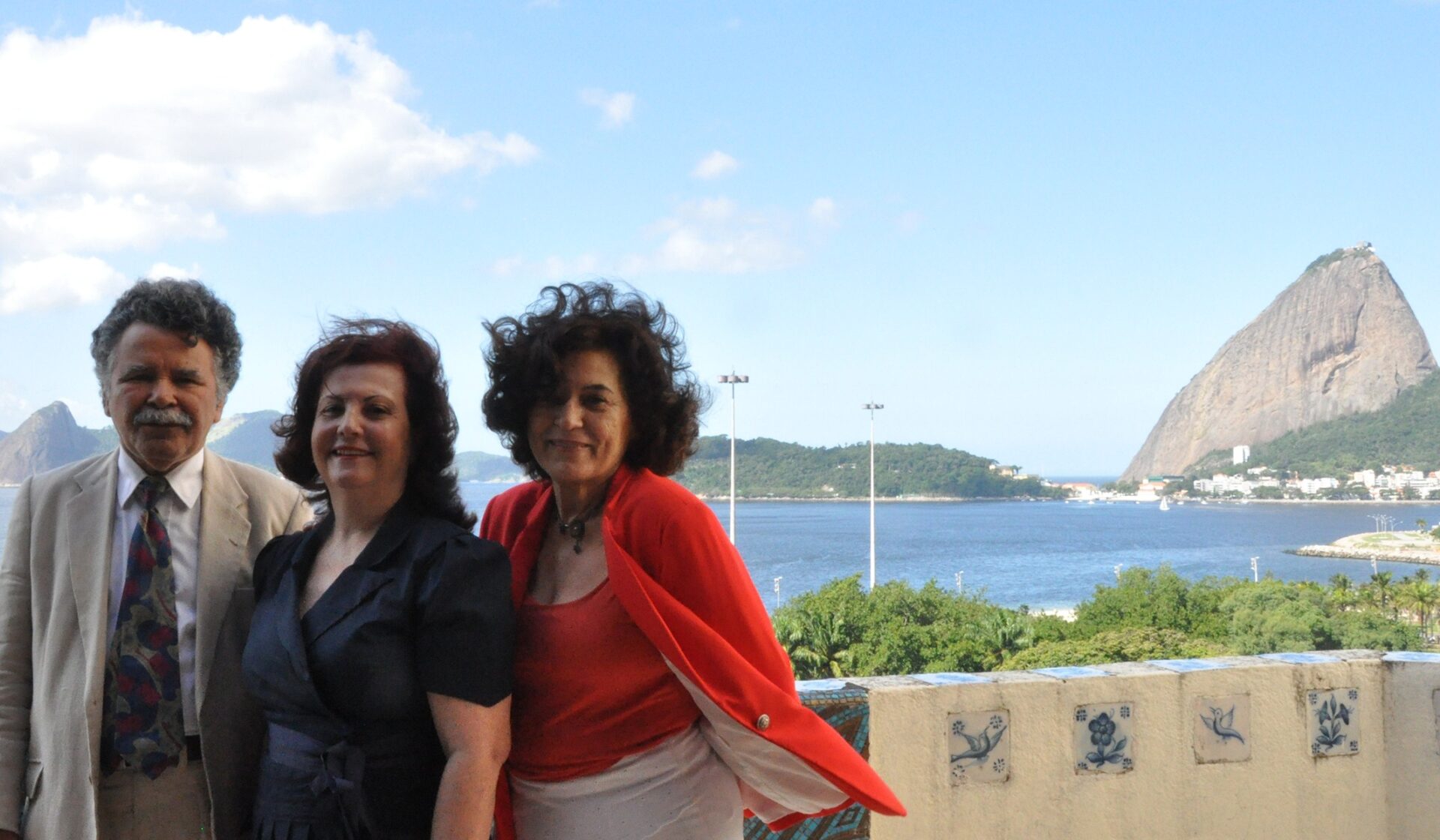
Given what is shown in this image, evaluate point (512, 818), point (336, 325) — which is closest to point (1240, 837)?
point (512, 818)

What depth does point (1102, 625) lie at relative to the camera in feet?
128

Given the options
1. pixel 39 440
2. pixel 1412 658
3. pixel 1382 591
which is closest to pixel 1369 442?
pixel 1382 591

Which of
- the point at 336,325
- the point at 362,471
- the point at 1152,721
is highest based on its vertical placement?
the point at 336,325

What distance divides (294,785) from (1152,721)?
2.47 meters

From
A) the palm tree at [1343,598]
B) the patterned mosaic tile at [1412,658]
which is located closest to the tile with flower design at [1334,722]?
the patterned mosaic tile at [1412,658]

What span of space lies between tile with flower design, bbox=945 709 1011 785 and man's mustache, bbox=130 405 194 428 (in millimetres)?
2058

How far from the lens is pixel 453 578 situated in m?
1.65

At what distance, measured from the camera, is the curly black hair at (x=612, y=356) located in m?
1.85

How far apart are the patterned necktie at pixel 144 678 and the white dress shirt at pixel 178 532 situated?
0.01 meters

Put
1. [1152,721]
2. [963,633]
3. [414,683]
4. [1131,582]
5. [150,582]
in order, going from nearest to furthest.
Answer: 1. [414,683]
2. [150,582]
3. [1152,721]
4. [963,633]
5. [1131,582]

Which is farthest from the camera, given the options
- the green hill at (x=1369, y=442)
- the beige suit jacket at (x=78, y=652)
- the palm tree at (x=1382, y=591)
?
the green hill at (x=1369, y=442)

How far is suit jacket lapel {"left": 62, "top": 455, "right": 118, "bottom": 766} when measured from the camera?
6.11 feet

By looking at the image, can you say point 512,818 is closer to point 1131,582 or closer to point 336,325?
point 336,325

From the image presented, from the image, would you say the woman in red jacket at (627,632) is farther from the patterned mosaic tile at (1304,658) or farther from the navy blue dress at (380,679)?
the patterned mosaic tile at (1304,658)
